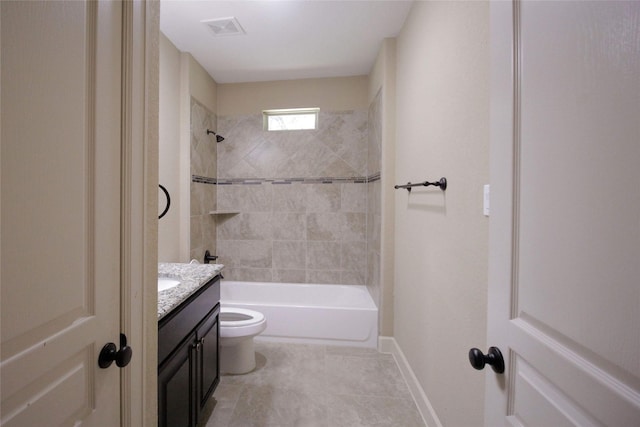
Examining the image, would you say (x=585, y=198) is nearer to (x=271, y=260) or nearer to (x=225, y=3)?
(x=225, y=3)

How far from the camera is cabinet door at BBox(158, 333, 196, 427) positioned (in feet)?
3.30

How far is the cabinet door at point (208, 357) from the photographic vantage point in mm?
1358

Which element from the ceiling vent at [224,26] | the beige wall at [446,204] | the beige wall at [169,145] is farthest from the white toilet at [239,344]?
A: the ceiling vent at [224,26]

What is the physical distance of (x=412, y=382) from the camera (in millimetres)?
1780

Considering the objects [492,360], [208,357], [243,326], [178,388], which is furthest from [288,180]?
[492,360]

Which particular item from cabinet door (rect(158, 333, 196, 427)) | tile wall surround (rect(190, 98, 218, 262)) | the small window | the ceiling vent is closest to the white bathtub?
tile wall surround (rect(190, 98, 218, 262))

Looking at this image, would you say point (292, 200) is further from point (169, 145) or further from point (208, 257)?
point (169, 145)

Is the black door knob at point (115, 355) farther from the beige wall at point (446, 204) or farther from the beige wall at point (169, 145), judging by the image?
the beige wall at point (169, 145)

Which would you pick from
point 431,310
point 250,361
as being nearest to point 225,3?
point 431,310

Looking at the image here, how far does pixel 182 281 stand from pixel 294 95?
94.1 inches

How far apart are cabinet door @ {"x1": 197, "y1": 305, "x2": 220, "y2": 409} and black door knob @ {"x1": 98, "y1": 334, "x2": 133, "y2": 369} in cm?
66

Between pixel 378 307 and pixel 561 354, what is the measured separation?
2042 mm

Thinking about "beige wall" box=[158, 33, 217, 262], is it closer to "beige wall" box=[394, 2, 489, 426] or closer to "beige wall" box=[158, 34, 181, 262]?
"beige wall" box=[158, 34, 181, 262]

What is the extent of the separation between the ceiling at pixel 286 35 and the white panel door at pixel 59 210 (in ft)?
5.17
